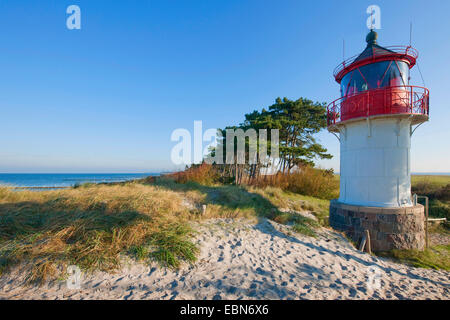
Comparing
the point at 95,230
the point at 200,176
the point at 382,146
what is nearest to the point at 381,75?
the point at 382,146

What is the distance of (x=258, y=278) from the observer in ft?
Result: 11.6

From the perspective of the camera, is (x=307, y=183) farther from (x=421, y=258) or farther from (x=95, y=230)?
(x=95, y=230)

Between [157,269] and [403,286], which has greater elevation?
[157,269]

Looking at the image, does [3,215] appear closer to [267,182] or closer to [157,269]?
[157,269]

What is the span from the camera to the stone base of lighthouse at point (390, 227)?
625 centimetres

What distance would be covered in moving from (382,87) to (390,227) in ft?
15.7

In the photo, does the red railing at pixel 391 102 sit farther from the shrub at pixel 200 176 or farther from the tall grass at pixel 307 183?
the shrub at pixel 200 176

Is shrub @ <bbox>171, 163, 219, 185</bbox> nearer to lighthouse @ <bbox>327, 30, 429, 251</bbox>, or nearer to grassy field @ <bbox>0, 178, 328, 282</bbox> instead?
grassy field @ <bbox>0, 178, 328, 282</bbox>

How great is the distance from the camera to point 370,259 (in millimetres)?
4961


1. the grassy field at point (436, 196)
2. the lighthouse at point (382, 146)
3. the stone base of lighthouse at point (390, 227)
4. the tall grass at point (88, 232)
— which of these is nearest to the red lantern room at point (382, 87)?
the lighthouse at point (382, 146)

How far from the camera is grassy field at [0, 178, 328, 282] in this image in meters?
3.49

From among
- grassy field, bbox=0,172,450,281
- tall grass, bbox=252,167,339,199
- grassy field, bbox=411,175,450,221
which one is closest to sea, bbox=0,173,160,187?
grassy field, bbox=0,172,450,281
